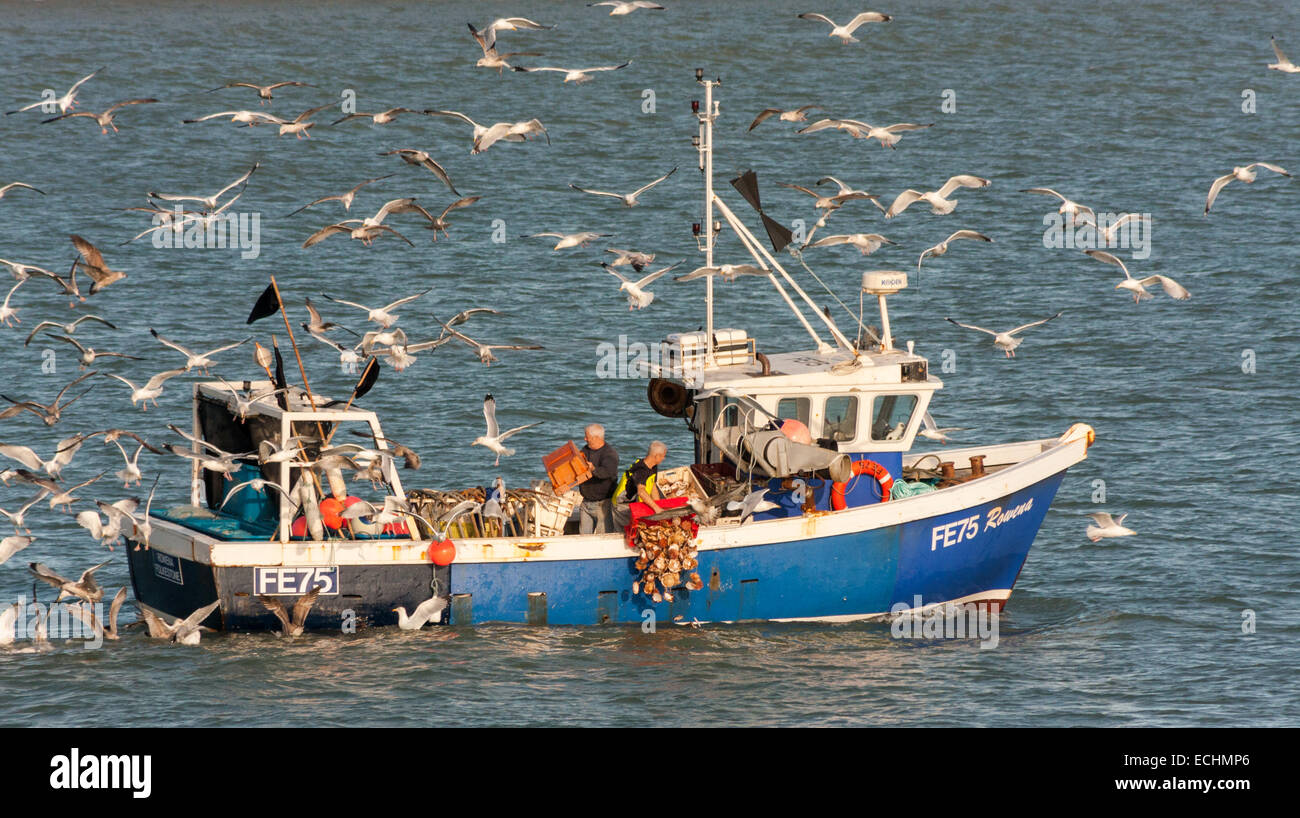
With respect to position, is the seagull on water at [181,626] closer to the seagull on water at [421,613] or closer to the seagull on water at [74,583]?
the seagull on water at [74,583]

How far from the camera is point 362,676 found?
19312 millimetres

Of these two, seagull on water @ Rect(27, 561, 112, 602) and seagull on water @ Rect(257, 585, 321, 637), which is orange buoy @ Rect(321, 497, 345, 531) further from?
seagull on water @ Rect(27, 561, 112, 602)

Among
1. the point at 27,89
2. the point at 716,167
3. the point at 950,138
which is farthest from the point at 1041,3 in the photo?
the point at 27,89

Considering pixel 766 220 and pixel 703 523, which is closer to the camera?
pixel 703 523

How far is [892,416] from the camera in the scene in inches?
847

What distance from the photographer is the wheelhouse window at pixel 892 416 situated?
70.3ft

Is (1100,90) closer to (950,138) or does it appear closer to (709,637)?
(950,138)

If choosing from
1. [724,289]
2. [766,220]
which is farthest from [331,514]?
[724,289]

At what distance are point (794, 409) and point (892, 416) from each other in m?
1.17

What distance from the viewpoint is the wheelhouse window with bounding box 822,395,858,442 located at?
21391 millimetres

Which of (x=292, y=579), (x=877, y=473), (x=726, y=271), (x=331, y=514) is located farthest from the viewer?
(x=726, y=271)

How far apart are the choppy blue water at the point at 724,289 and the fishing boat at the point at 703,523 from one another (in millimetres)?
461

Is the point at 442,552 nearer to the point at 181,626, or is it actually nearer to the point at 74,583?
the point at 181,626

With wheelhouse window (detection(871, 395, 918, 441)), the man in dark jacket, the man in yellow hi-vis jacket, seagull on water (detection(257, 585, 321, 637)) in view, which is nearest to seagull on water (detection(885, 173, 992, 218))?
wheelhouse window (detection(871, 395, 918, 441))
